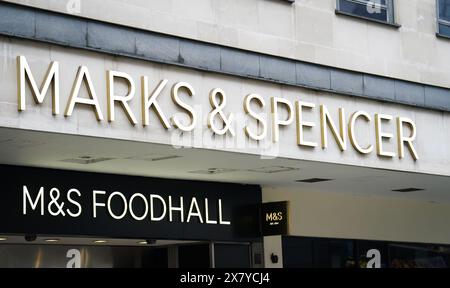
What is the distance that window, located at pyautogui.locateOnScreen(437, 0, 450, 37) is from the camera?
69.5 ft

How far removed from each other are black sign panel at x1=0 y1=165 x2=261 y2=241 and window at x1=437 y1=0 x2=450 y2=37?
16.6 feet

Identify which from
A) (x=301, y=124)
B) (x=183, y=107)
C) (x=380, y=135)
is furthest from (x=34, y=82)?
(x=380, y=135)

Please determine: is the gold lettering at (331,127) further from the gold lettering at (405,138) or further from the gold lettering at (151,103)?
the gold lettering at (151,103)

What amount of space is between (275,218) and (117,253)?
120 inches

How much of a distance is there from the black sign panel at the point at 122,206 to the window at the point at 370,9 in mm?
3865

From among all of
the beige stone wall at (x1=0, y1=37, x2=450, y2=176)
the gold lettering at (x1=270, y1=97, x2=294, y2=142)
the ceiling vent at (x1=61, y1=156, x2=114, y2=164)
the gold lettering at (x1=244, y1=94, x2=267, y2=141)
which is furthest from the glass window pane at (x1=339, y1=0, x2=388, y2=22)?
the ceiling vent at (x1=61, y1=156, x2=114, y2=164)

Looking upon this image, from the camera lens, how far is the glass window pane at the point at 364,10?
19347 millimetres

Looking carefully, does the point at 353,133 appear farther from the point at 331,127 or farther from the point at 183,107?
the point at 183,107

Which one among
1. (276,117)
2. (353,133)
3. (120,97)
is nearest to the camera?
(120,97)

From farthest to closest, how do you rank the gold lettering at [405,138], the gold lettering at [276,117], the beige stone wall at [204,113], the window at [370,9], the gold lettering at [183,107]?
the window at [370,9], the gold lettering at [405,138], the gold lettering at [276,117], the gold lettering at [183,107], the beige stone wall at [204,113]

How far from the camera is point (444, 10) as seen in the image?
70.0 feet

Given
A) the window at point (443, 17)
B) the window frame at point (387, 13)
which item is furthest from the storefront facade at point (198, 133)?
the window at point (443, 17)

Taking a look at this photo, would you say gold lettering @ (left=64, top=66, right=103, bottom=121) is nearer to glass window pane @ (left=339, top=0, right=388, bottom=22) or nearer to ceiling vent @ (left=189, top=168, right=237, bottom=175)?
ceiling vent @ (left=189, top=168, right=237, bottom=175)
